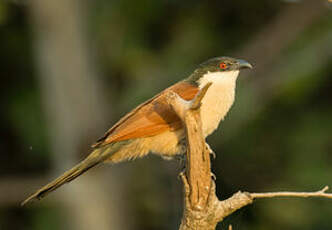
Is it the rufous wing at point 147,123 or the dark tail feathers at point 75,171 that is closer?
the dark tail feathers at point 75,171

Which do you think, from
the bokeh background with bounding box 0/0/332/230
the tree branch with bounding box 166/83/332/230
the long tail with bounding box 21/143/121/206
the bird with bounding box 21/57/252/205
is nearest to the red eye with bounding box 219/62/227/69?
the bird with bounding box 21/57/252/205

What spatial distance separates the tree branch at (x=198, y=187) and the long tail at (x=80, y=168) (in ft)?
→ 3.09

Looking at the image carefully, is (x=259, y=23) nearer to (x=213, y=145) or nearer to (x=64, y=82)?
(x=213, y=145)

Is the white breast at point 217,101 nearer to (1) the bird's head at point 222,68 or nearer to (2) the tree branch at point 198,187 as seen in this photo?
(1) the bird's head at point 222,68

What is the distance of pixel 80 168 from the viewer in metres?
4.09

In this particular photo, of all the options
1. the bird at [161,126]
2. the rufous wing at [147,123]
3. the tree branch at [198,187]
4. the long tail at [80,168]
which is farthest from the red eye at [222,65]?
the tree branch at [198,187]

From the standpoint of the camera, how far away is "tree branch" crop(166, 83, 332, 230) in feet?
10.7

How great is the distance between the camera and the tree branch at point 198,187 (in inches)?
128

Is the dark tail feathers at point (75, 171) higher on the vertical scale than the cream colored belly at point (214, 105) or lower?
lower

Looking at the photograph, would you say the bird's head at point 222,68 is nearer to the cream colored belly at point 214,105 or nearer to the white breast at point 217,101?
the white breast at point 217,101

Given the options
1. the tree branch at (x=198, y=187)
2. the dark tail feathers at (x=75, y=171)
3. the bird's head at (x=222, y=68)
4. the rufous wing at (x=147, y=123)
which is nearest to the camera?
the tree branch at (x=198, y=187)

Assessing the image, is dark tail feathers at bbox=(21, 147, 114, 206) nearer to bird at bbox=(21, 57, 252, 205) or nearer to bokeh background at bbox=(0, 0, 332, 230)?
bird at bbox=(21, 57, 252, 205)

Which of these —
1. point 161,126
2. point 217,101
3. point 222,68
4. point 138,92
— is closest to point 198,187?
point 161,126

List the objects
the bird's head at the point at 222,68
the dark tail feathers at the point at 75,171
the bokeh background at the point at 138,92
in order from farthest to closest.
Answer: the bokeh background at the point at 138,92 < the bird's head at the point at 222,68 < the dark tail feathers at the point at 75,171
